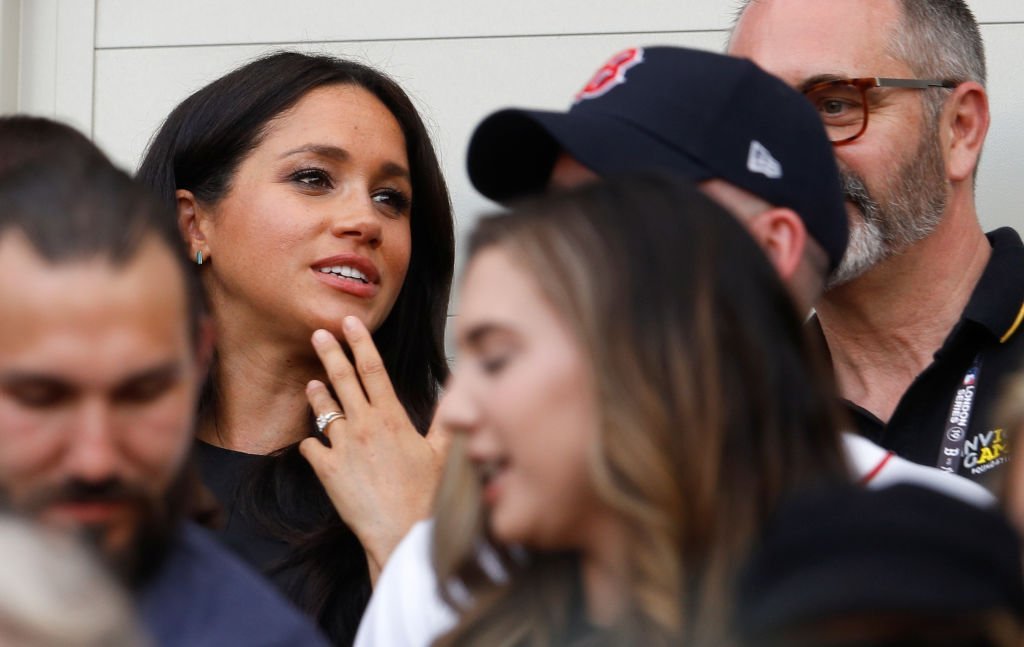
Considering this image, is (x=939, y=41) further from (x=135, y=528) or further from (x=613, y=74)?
(x=135, y=528)

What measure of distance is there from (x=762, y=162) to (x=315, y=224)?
3.51 feet

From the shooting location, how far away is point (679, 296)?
1.38m

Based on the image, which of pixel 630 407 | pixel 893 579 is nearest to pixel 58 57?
pixel 630 407

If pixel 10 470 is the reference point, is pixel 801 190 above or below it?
above

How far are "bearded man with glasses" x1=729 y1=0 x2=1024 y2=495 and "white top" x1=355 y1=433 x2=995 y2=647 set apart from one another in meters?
0.77

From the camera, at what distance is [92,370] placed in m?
1.32

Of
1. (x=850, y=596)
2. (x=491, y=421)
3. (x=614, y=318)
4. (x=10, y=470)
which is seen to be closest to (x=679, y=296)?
(x=614, y=318)

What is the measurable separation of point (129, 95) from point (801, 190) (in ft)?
6.38

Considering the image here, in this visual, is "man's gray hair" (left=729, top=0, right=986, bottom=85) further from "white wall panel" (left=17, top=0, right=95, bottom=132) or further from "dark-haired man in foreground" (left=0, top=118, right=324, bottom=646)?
"dark-haired man in foreground" (left=0, top=118, right=324, bottom=646)

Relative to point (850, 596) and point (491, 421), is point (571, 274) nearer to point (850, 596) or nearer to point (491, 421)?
point (491, 421)

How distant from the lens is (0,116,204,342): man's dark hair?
1.36 m

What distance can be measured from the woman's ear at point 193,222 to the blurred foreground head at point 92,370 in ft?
4.57

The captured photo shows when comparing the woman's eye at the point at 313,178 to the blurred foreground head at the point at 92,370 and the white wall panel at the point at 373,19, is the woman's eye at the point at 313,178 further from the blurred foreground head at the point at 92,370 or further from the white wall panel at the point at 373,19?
the blurred foreground head at the point at 92,370

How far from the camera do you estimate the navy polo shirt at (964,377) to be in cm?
241
